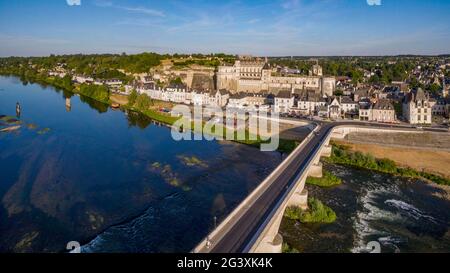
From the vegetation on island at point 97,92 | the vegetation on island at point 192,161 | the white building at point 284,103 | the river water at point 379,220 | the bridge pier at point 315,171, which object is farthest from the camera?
the vegetation on island at point 97,92

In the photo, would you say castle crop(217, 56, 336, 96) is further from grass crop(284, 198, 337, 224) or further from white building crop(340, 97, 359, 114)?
grass crop(284, 198, 337, 224)

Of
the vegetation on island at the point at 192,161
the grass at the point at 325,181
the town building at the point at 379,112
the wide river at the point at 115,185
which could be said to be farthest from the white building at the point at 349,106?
the vegetation on island at the point at 192,161

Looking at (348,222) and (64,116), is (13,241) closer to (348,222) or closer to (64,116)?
(348,222)

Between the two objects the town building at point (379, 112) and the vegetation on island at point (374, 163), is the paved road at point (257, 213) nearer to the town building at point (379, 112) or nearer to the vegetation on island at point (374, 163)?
the vegetation on island at point (374, 163)

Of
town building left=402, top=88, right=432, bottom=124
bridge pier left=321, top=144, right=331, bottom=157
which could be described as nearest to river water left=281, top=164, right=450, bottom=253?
bridge pier left=321, top=144, right=331, bottom=157

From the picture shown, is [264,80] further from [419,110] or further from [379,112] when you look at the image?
[419,110]

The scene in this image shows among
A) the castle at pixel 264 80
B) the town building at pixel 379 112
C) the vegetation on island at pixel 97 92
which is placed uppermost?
the castle at pixel 264 80

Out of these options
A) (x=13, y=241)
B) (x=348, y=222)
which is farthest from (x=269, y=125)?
(x=13, y=241)
